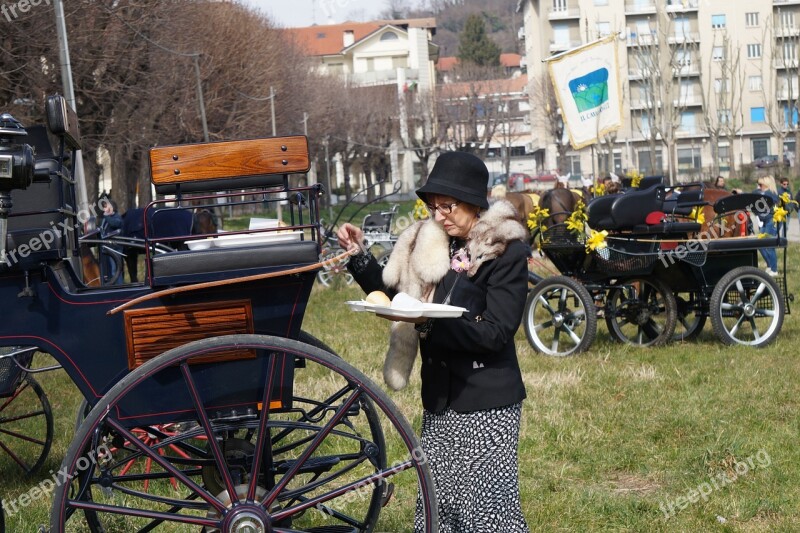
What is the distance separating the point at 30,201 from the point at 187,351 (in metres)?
1.80

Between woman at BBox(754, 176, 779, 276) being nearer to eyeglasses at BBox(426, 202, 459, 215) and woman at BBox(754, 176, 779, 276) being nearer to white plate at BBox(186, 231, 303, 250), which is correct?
eyeglasses at BBox(426, 202, 459, 215)

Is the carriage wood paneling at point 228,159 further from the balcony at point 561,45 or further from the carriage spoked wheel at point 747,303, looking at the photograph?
the balcony at point 561,45

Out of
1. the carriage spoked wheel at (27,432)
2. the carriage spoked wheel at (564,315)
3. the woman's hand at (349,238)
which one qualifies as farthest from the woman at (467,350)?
the carriage spoked wheel at (564,315)

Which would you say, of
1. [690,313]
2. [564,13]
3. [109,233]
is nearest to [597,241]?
[690,313]

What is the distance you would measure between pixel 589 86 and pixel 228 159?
1373 centimetres

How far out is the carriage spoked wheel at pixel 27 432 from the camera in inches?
279

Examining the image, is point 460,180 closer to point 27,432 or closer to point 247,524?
point 247,524

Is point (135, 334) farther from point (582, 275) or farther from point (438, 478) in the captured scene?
point (582, 275)

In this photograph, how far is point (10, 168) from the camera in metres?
3.84

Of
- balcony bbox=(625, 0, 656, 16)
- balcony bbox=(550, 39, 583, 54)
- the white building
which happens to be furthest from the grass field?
balcony bbox=(550, 39, 583, 54)

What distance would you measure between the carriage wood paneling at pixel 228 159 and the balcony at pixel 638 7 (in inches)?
3535

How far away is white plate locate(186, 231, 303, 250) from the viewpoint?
14.0ft

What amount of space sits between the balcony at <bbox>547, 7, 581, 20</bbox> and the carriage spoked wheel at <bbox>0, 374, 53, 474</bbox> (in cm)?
8824

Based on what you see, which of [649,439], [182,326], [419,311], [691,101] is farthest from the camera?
[691,101]
